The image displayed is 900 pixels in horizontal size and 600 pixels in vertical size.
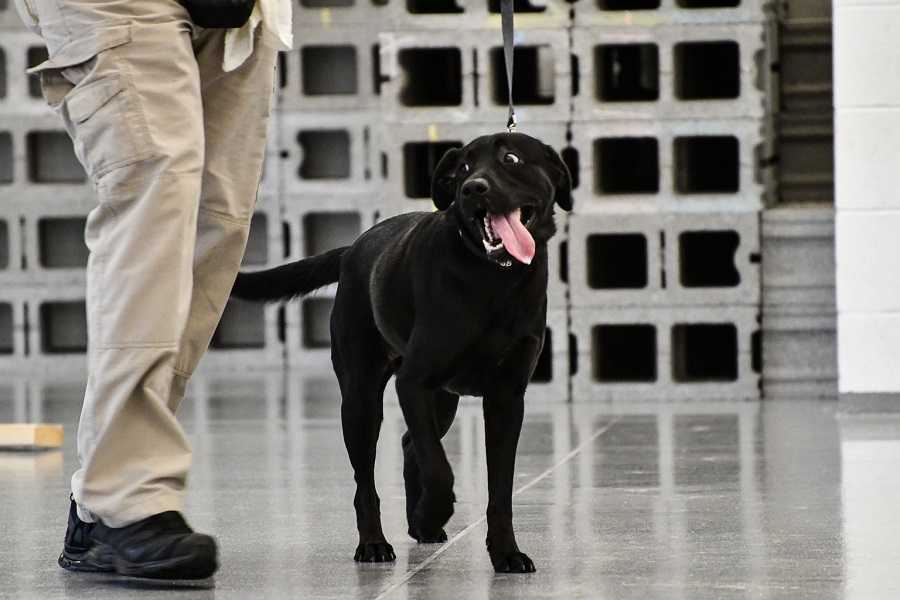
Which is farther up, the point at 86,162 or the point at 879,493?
the point at 86,162

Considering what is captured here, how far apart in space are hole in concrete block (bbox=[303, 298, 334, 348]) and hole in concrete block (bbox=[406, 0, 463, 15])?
232cm

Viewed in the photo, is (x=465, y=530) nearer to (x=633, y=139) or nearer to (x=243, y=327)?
(x=633, y=139)

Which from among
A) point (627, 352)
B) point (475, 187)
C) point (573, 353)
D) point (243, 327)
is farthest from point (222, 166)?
point (243, 327)

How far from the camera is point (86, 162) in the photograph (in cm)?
414

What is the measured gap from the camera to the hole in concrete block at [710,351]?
A: 1059 centimetres

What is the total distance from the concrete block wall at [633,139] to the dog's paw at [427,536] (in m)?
5.11

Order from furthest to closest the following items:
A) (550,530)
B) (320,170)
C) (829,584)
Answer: (320,170) → (550,530) → (829,584)

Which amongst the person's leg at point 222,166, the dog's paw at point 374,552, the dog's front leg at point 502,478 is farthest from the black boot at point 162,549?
the dog's front leg at point 502,478

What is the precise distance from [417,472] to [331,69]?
314 inches

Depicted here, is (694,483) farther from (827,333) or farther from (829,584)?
(827,333)

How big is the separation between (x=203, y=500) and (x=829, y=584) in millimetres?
2469

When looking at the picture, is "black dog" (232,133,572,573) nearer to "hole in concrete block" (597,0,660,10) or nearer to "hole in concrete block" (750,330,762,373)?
"hole in concrete block" (750,330,762,373)

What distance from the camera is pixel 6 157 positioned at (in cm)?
1301

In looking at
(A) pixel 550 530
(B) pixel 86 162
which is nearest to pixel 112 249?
(B) pixel 86 162
